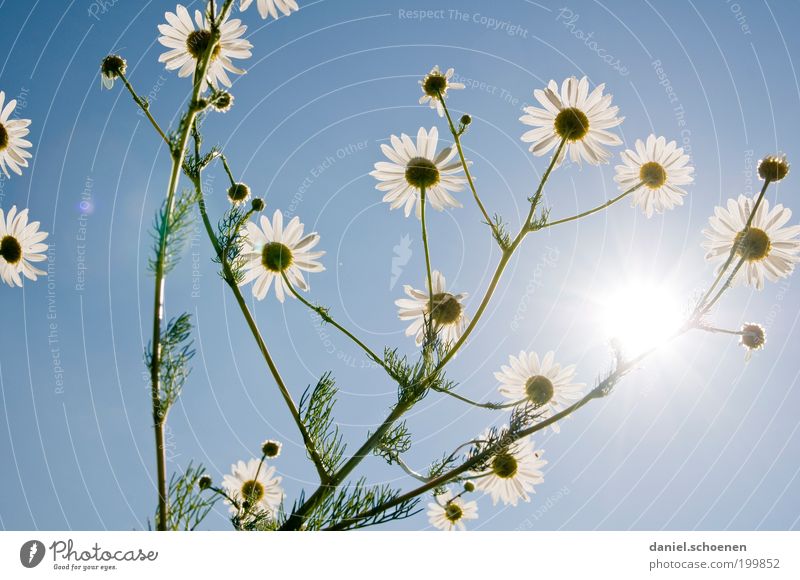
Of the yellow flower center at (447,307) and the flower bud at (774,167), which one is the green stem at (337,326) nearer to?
the yellow flower center at (447,307)

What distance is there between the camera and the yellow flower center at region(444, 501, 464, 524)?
8.68 ft

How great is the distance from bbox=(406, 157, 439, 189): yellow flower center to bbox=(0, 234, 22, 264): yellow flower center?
4.53 feet

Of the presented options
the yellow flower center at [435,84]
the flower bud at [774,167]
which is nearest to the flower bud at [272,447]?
the yellow flower center at [435,84]

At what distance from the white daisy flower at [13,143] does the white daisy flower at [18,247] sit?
0.19 m

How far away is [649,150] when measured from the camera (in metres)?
2.33

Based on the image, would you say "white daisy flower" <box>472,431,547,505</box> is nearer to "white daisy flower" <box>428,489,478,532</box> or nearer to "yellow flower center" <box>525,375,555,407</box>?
"yellow flower center" <box>525,375,555,407</box>

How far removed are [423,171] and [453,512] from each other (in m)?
1.61

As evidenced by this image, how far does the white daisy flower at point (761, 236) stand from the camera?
6.84ft

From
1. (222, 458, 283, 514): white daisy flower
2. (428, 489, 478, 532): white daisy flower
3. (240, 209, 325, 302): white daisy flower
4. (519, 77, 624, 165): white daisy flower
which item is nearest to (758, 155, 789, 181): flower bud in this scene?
(519, 77, 624, 165): white daisy flower

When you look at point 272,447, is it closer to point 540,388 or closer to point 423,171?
point 540,388

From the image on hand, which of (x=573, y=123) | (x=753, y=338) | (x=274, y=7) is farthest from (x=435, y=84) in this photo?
(x=753, y=338)

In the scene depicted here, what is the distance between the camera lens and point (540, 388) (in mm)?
2199
